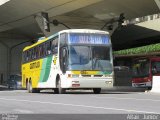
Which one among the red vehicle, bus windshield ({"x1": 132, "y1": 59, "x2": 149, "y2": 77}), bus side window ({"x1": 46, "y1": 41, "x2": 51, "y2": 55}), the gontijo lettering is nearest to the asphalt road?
bus side window ({"x1": 46, "y1": 41, "x2": 51, "y2": 55})

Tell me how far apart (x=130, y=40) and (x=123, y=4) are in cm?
2078

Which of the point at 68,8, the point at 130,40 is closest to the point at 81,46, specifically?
the point at 68,8

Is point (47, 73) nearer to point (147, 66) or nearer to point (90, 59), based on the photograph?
point (90, 59)

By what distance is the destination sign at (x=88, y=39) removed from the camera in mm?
25578

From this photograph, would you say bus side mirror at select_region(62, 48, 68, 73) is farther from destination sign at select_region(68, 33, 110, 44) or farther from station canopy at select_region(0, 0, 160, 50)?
station canopy at select_region(0, 0, 160, 50)

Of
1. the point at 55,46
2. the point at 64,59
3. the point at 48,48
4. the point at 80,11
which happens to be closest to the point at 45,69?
the point at 48,48

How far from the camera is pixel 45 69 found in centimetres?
2880

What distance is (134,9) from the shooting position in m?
46.2

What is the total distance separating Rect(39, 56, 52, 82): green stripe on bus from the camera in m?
27.9

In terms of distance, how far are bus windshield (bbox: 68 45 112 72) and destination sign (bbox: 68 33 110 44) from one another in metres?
0.31

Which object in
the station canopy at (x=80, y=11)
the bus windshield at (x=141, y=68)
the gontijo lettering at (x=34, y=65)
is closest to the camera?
the gontijo lettering at (x=34, y=65)

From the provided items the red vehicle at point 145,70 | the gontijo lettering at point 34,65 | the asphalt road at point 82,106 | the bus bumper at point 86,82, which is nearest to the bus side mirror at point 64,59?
the bus bumper at point 86,82

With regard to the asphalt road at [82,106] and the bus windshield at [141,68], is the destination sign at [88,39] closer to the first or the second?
the asphalt road at [82,106]

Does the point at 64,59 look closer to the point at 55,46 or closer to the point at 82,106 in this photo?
the point at 55,46
